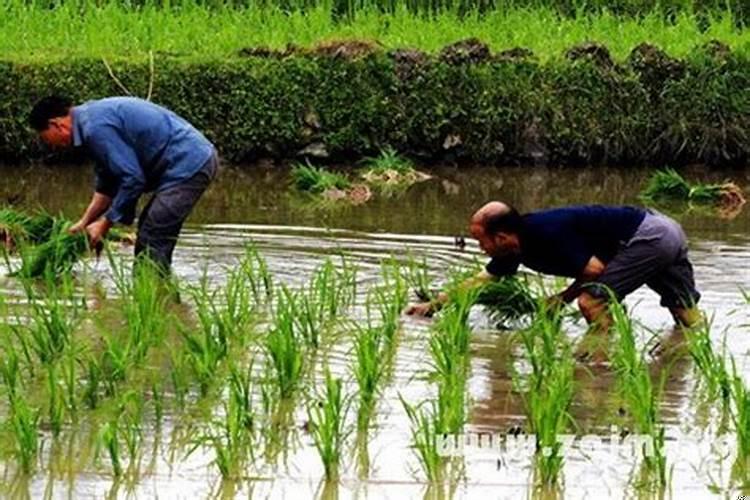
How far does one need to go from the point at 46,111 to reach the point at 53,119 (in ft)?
0.20

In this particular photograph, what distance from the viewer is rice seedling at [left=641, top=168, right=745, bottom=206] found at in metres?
13.6

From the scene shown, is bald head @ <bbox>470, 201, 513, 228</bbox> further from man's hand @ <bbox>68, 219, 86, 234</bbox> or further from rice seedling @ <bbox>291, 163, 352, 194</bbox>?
rice seedling @ <bbox>291, 163, 352, 194</bbox>

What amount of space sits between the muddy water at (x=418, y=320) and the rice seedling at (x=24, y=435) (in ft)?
0.21

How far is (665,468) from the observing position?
6.53 meters

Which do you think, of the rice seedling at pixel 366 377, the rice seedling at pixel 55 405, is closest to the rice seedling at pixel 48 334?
the rice seedling at pixel 55 405

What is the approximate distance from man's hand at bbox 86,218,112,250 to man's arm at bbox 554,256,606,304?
219 centimetres

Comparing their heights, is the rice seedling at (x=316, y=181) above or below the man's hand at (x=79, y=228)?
below

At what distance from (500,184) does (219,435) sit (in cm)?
817

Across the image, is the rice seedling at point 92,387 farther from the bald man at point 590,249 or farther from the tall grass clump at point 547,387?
the bald man at point 590,249

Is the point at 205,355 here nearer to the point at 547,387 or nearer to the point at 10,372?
the point at 10,372

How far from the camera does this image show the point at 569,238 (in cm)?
826

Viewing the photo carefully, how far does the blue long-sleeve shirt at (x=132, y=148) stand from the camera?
9.09 metres

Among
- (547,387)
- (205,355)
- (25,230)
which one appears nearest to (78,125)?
(25,230)

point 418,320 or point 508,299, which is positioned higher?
point 508,299
